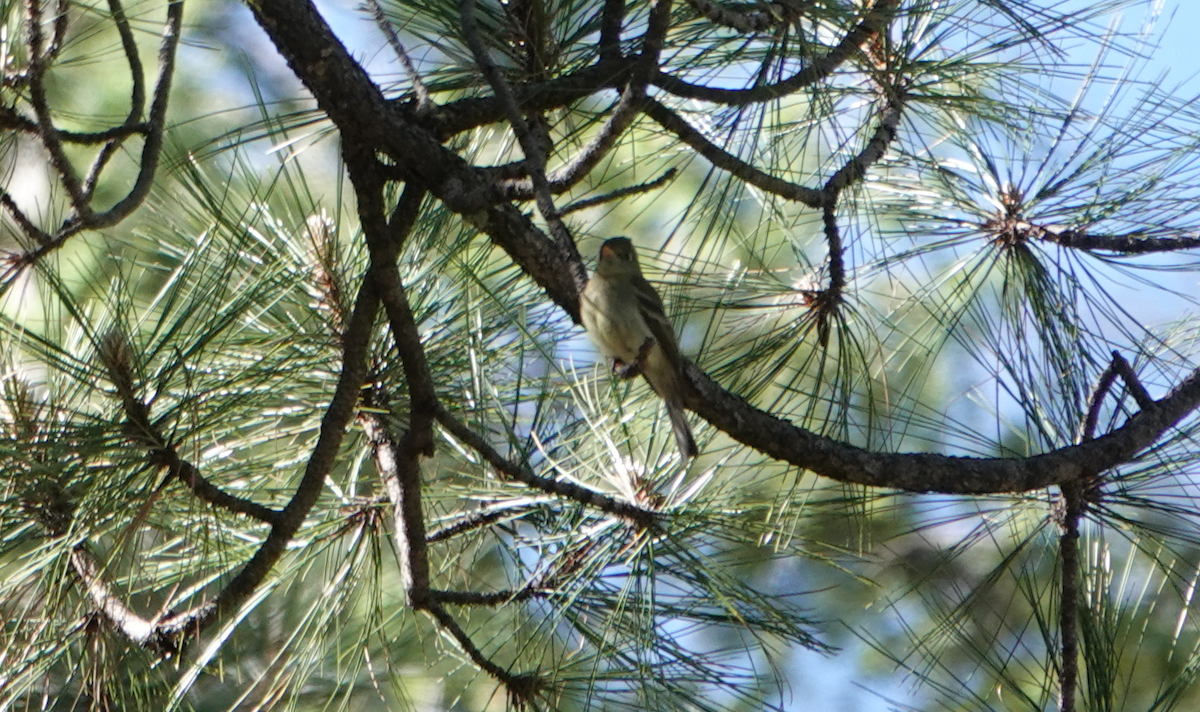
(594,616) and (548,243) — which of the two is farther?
(594,616)

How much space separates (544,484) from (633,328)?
470 mm

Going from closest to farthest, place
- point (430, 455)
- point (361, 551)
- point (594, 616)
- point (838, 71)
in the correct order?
point (430, 455) < point (838, 71) < point (594, 616) < point (361, 551)

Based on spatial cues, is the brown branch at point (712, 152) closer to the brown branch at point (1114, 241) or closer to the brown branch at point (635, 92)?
the brown branch at point (635, 92)

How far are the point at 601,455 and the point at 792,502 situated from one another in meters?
0.26

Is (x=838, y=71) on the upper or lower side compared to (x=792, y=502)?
upper

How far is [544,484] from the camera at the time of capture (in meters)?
1.36

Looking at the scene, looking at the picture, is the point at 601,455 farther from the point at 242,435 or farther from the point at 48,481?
the point at 48,481

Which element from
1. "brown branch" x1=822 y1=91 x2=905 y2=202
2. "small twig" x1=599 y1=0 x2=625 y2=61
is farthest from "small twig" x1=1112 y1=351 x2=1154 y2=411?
"small twig" x1=599 y1=0 x2=625 y2=61

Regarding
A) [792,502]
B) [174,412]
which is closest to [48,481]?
[174,412]

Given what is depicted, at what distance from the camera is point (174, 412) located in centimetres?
128

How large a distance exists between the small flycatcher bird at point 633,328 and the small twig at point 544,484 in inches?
4.7

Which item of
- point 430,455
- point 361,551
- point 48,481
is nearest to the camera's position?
point 48,481

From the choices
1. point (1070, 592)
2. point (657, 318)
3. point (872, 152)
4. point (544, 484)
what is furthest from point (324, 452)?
point (1070, 592)

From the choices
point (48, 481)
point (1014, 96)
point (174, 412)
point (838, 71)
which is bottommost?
point (48, 481)
